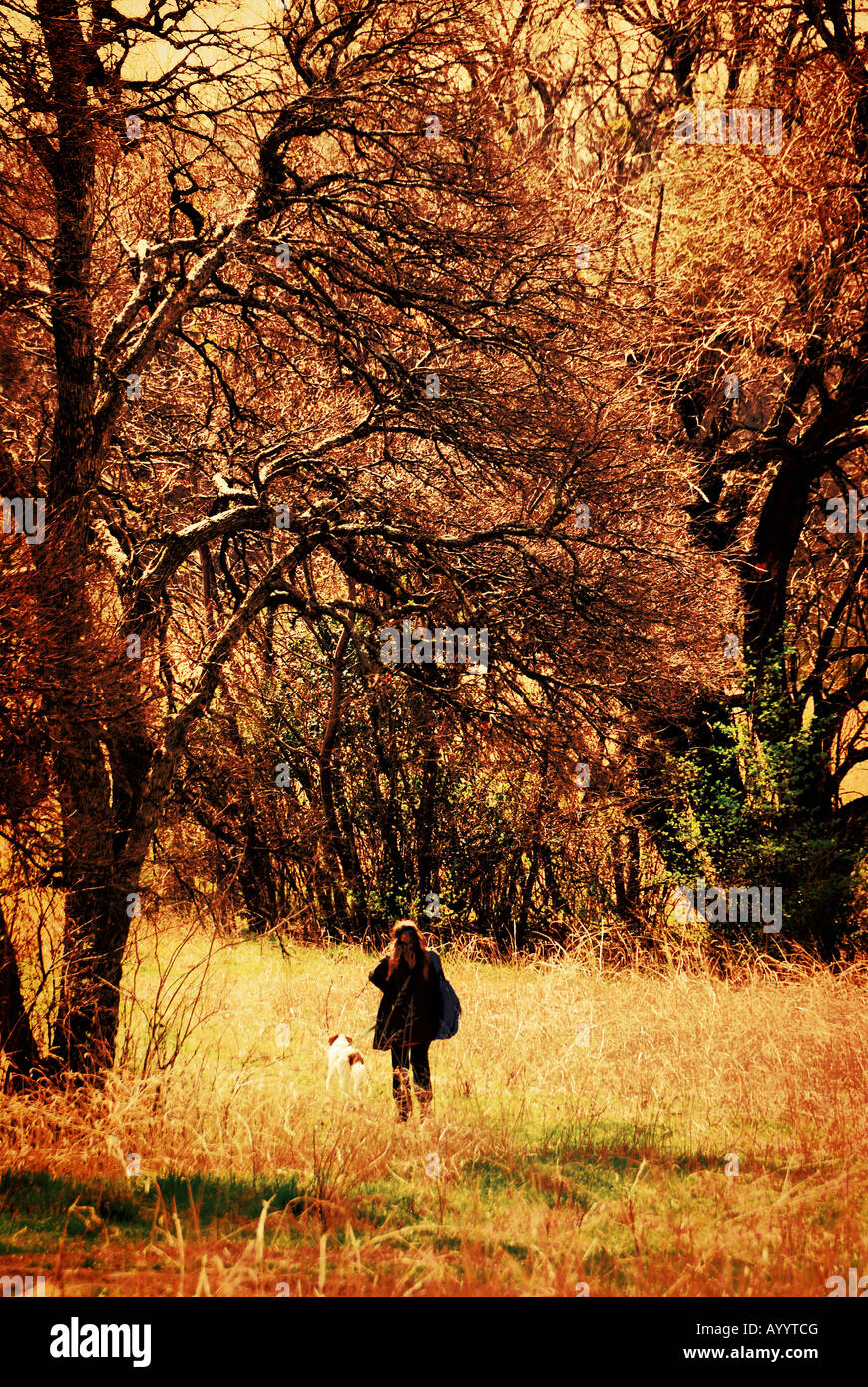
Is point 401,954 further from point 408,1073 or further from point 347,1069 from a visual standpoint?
point 347,1069

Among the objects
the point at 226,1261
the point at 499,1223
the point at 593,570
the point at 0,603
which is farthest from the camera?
the point at 593,570

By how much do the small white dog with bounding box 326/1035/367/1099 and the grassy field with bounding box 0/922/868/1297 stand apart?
19cm

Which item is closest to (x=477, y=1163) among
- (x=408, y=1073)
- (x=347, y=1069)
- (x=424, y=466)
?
(x=408, y=1073)

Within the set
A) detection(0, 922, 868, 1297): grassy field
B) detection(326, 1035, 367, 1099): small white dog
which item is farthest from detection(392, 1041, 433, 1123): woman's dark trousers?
detection(326, 1035, 367, 1099): small white dog

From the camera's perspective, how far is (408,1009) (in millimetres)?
7730

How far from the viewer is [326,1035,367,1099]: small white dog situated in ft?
27.4

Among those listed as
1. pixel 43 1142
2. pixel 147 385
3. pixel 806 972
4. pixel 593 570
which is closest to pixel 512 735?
pixel 593 570

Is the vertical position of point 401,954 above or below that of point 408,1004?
above

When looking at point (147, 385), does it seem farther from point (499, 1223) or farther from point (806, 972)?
point (806, 972)

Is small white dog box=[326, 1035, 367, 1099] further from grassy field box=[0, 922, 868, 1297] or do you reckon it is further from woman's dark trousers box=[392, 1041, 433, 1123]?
woman's dark trousers box=[392, 1041, 433, 1123]

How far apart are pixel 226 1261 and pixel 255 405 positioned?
28.6 ft

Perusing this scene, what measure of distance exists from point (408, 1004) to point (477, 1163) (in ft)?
3.76

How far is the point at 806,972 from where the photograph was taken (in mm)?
13602
